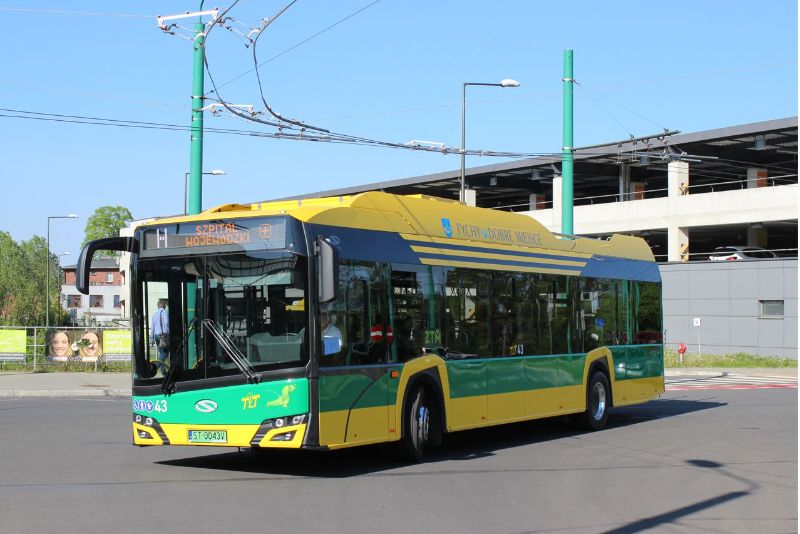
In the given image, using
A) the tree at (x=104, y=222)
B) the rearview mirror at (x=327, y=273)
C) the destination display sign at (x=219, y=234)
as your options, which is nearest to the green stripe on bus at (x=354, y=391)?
the rearview mirror at (x=327, y=273)

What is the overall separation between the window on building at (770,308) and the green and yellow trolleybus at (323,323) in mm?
29999

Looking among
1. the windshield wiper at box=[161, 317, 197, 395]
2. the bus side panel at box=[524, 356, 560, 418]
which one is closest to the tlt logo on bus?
the bus side panel at box=[524, 356, 560, 418]

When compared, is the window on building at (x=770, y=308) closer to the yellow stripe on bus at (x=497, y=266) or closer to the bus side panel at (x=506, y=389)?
the yellow stripe on bus at (x=497, y=266)

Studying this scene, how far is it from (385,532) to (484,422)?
5.94 metres

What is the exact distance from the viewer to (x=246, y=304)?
11227 mm

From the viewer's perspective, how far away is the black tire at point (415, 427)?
12461mm

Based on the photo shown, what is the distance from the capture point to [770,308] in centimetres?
4250

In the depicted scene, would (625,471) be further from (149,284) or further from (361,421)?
(149,284)

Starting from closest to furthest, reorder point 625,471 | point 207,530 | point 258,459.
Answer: point 207,530, point 625,471, point 258,459

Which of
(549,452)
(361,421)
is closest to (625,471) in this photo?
(549,452)

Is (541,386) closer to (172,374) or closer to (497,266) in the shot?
(497,266)

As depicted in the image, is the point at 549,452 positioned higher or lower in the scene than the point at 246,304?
lower

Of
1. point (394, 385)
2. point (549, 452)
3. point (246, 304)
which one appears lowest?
point (549, 452)

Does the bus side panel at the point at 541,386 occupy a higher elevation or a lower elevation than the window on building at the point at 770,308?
lower
